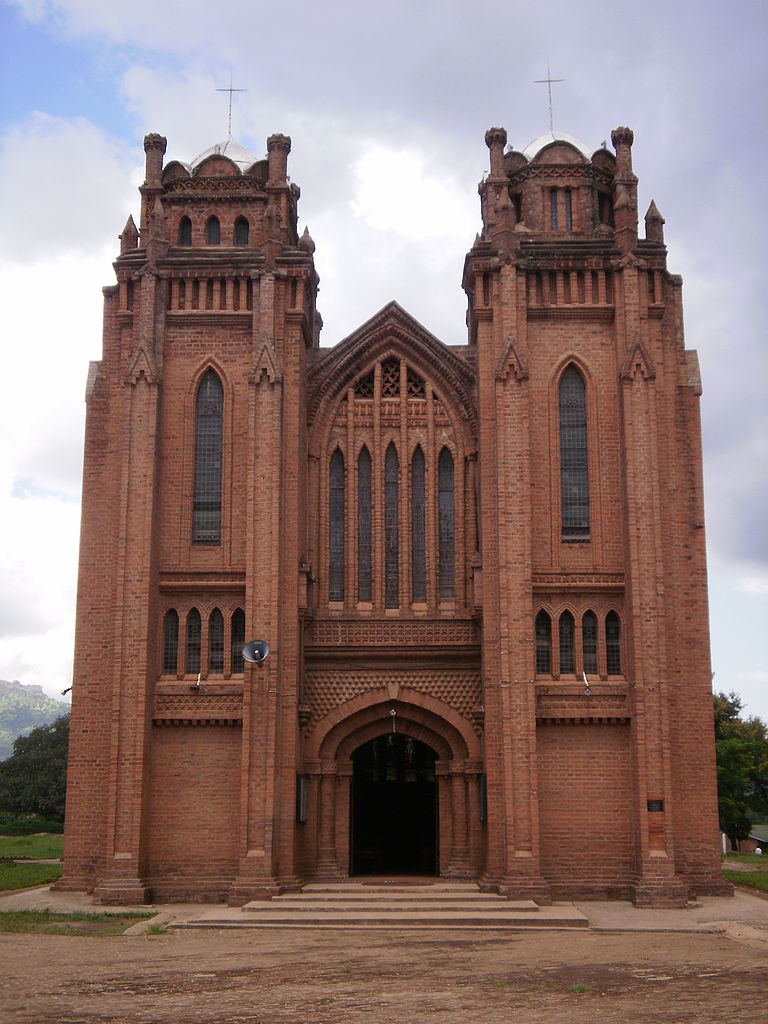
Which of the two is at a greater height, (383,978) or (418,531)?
(418,531)

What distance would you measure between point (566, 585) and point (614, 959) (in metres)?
9.54

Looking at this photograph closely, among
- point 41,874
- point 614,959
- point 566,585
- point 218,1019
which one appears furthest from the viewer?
point 41,874

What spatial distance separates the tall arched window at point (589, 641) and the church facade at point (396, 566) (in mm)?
47

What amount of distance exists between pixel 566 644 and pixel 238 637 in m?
7.04

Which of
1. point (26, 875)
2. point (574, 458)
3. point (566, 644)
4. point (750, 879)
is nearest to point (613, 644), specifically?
point (566, 644)

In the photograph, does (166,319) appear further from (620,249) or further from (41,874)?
(41,874)

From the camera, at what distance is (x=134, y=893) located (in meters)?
23.1

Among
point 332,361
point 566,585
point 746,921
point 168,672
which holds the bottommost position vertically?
point 746,921

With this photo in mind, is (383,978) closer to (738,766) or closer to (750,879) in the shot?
(750,879)

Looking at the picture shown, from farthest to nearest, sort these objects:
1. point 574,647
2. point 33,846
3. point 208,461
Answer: point 33,846, point 208,461, point 574,647

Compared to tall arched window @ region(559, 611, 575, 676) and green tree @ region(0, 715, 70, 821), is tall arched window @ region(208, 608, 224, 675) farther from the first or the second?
green tree @ region(0, 715, 70, 821)

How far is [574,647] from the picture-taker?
81.1 feet

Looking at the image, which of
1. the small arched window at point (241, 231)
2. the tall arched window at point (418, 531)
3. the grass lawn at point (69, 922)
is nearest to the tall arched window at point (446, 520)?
the tall arched window at point (418, 531)

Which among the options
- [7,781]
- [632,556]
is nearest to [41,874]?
[632,556]
